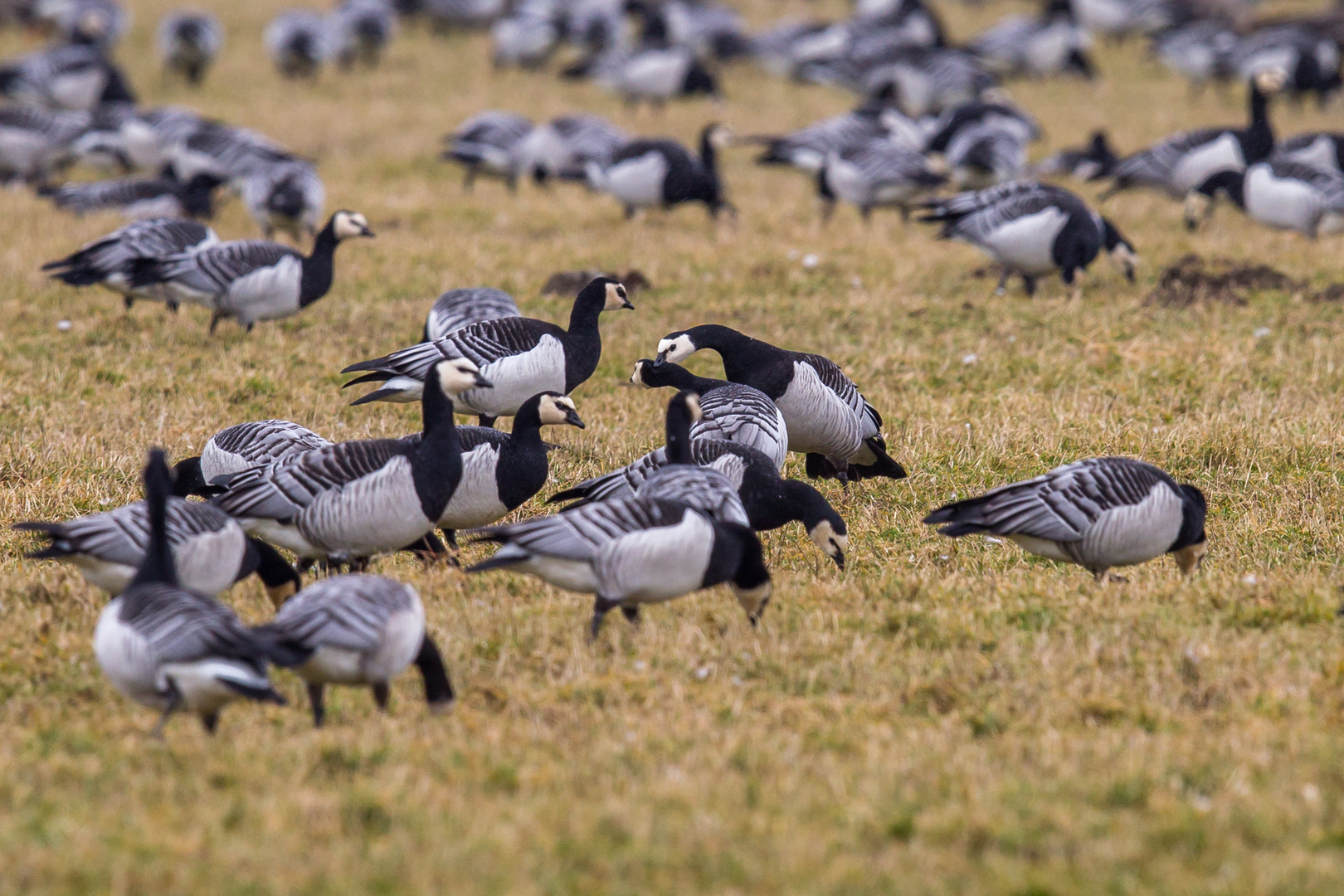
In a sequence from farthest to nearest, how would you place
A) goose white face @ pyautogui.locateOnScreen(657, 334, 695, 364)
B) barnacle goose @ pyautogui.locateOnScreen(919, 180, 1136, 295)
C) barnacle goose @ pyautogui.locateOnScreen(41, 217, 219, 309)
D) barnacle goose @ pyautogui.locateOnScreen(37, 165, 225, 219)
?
barnacle goose @ pyautogui.locateOnScreen(37, 165, 225, 219) < barnacle goose @ pyautogui.locateOnScreen(919, 180, 1136, 295) < barnacle goose @ pyautogui.locateOnScreen(41, 217, 219, 309) < goose white face @ pyautogui.locateOnScreen(657, 334, 695, 364)

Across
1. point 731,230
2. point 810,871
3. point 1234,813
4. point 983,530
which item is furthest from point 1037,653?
point 731,230

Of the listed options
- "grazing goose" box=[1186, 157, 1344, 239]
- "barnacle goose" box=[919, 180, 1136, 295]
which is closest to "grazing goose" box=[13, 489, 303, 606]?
"barnacle goose" box=[919, 180, 1136, 295]

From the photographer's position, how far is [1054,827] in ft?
16.8

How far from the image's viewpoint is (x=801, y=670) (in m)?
6.70

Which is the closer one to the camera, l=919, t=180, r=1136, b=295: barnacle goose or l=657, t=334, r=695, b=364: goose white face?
l=657, t=334, r=695, b=364: goose white face

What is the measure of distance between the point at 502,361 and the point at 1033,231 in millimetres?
6199

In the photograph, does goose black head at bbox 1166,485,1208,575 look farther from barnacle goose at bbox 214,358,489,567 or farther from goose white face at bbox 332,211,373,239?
goose white face at bbox 332,211,373,239

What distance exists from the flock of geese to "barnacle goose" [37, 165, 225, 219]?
32 mm

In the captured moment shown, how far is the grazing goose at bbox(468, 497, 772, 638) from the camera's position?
6.80 m

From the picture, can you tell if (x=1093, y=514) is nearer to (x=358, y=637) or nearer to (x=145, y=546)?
(x=358, y=637)

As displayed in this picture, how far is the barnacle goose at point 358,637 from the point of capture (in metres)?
5.88

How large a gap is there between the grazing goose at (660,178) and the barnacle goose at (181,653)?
40.0 feet

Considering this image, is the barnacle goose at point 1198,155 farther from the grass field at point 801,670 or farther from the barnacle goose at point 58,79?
the barnacle goose at point 58,79

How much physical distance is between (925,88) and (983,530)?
19864mm
